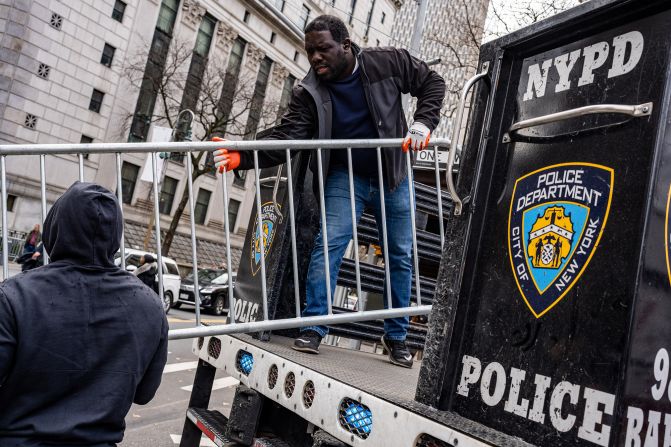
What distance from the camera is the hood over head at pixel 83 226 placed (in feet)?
6.79

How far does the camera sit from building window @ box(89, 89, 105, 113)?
1239 inches

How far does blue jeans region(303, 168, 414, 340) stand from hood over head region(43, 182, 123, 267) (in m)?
1.56

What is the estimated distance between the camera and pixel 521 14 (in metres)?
14.9

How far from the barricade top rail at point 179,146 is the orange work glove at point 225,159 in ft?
0.17

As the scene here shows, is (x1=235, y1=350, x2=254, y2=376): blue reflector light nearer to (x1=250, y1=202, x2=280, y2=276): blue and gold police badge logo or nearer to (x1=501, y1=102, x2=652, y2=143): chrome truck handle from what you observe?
(x1=250, y1=202, x2=280, y2=276): blue and gold police badge logo

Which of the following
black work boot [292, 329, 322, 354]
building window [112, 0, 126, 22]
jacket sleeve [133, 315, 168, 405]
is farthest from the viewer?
building window [112, 0, 126, 22]

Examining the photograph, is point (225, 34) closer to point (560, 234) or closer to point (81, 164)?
point (81, 164)

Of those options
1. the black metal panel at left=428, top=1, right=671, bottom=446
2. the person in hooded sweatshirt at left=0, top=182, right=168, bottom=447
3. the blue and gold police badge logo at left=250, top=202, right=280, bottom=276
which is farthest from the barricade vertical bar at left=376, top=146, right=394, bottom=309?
the person in hooded sweatshirt at left=0, top=182, right=168, bottom=447

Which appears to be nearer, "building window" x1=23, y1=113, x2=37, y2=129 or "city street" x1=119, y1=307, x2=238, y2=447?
"city street" x1=119, y1=307, x2=238, y2=447

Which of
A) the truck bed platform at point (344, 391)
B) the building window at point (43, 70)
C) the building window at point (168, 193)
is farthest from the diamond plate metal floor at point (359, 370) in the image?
the building window at point (168, 193)

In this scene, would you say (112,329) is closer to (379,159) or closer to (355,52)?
(379,159)

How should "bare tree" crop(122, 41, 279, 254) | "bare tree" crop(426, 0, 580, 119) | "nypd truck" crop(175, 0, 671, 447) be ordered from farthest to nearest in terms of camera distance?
"bare tree" crop(122, 41, 279, 254), "bare tree" crop(426, 0, 580, 119), "nypd truck" crop(175, 0, 671, 447)

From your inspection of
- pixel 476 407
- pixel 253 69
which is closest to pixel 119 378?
pixel 476 407

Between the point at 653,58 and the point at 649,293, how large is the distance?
658 mm
